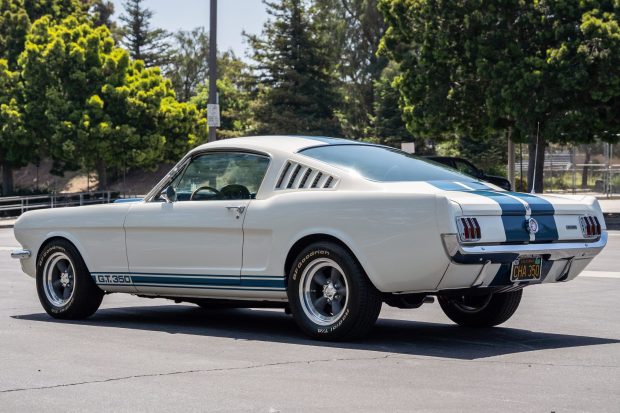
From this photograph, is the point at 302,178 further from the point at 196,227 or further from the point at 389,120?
the point at 389,120

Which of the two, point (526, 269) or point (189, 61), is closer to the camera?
point (526, 269)

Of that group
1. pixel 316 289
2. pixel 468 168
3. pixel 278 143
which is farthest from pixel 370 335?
pixel 468 168

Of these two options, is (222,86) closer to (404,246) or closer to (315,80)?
(315,80)

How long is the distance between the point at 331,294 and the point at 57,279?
125 inches

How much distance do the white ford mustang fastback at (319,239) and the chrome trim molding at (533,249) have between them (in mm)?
10

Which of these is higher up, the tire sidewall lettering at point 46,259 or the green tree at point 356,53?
the green tree at point 356,53

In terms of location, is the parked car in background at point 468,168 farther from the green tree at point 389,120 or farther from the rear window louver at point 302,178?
the green tree at point 389,120

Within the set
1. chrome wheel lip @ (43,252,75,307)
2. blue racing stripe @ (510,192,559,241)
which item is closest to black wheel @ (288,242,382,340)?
blue racing stripe @ (510,192,559,241)

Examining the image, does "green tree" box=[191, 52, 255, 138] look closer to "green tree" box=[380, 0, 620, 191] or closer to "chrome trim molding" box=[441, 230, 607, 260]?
"green tree" box=[380, 0, 620, 191]

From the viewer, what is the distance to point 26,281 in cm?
1444

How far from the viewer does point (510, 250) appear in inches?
309

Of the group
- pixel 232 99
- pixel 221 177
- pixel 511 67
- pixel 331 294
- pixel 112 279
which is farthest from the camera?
pixel 232 99

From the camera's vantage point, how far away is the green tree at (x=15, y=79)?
51781mm

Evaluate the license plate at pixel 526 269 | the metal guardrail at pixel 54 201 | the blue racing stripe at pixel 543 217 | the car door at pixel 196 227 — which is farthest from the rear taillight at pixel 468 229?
the metal guardrail at pixel 54 201
